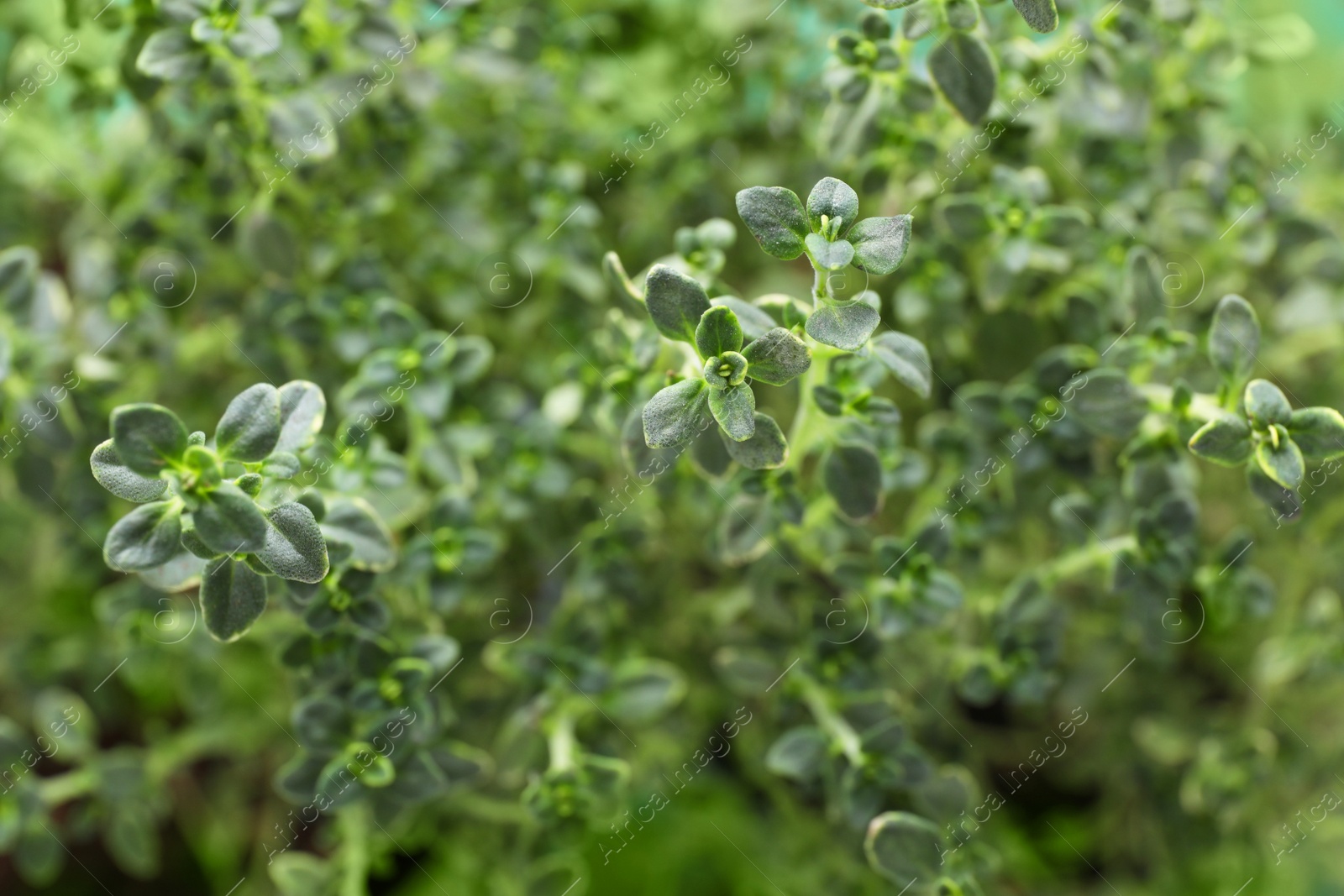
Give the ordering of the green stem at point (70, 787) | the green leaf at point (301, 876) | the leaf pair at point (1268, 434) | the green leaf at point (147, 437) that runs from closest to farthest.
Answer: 1. the green leaf at point (147, 437)
2. the leaf pair at point (1268, 434)
3. the green leaf at point (301, 876)
4. the green stem at point (70, 787)

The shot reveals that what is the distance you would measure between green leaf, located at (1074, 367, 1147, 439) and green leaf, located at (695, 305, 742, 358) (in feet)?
1.11

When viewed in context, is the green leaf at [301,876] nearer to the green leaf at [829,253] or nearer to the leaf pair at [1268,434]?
the green leaf at [829,253]

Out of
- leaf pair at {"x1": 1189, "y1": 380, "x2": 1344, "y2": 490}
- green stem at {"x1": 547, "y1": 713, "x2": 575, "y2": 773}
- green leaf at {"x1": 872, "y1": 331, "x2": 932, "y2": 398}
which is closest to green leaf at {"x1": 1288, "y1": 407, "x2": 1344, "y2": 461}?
leaf pair at {"x1": 1189, "y1": 380, "x2": 1344, "y2": 490}

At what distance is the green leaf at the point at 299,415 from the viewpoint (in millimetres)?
726

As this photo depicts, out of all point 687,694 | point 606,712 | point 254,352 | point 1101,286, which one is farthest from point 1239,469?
point 254,352

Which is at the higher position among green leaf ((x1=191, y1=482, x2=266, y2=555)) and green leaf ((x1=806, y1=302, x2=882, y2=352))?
green leaf ((x1=191, y1=482, x2=266, y2=555))

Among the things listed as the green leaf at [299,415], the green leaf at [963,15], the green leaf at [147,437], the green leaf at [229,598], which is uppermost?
the green leaf at [147,437]

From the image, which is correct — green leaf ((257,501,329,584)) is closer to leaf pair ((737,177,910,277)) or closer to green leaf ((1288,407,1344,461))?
leaf pair ((737,177,910,277))

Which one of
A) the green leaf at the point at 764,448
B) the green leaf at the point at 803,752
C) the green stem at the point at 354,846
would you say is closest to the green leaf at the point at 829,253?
the green leaf at the point at 764,448

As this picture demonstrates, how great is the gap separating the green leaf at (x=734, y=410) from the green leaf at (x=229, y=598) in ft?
1.10

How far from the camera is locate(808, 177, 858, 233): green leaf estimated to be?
0.69 meters

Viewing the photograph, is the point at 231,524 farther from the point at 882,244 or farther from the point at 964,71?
the point at 964,71

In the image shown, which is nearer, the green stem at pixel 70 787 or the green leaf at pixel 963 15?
the green leaf at pixel 963 15

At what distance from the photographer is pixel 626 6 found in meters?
1.42
